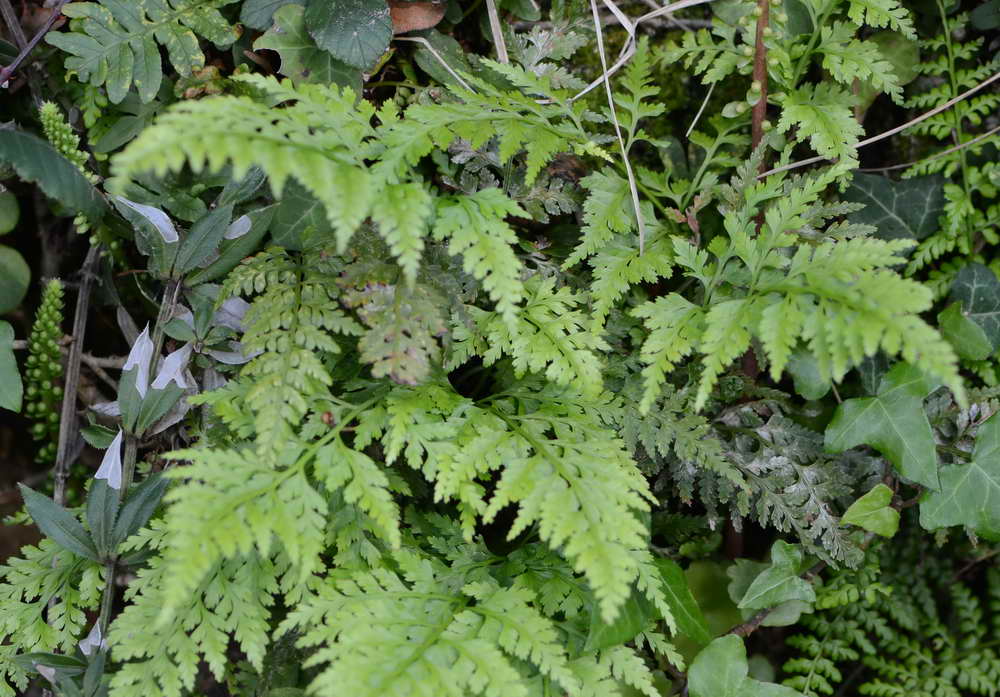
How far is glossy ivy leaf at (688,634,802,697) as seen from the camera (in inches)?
72.7

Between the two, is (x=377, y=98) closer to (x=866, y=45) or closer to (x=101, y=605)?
(x=866, y=45)

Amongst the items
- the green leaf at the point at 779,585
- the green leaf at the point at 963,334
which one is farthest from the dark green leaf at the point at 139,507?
the green leaf at the point at 963,334

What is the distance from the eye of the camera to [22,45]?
2.12 meters

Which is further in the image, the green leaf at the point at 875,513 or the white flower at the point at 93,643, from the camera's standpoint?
the green leaf at the point at 875,513

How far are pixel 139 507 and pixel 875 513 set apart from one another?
1887mm

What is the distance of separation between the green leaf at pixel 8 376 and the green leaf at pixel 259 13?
1047mm

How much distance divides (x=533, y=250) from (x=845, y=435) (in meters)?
0.96

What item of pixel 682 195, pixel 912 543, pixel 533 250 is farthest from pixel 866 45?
pixel 912 543

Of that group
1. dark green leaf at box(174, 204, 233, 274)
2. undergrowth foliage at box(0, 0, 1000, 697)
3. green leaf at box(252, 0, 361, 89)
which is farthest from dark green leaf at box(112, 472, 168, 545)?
green leaf at box(252, 0, 361, 89)

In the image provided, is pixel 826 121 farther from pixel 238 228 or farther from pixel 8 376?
pixel 8 376

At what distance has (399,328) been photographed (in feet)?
5.12

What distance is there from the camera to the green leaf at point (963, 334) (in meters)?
2.00

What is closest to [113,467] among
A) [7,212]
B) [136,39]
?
[7,212]

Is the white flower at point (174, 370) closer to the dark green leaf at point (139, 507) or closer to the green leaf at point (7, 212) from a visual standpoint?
the dark green leaf at point (139, 507)
